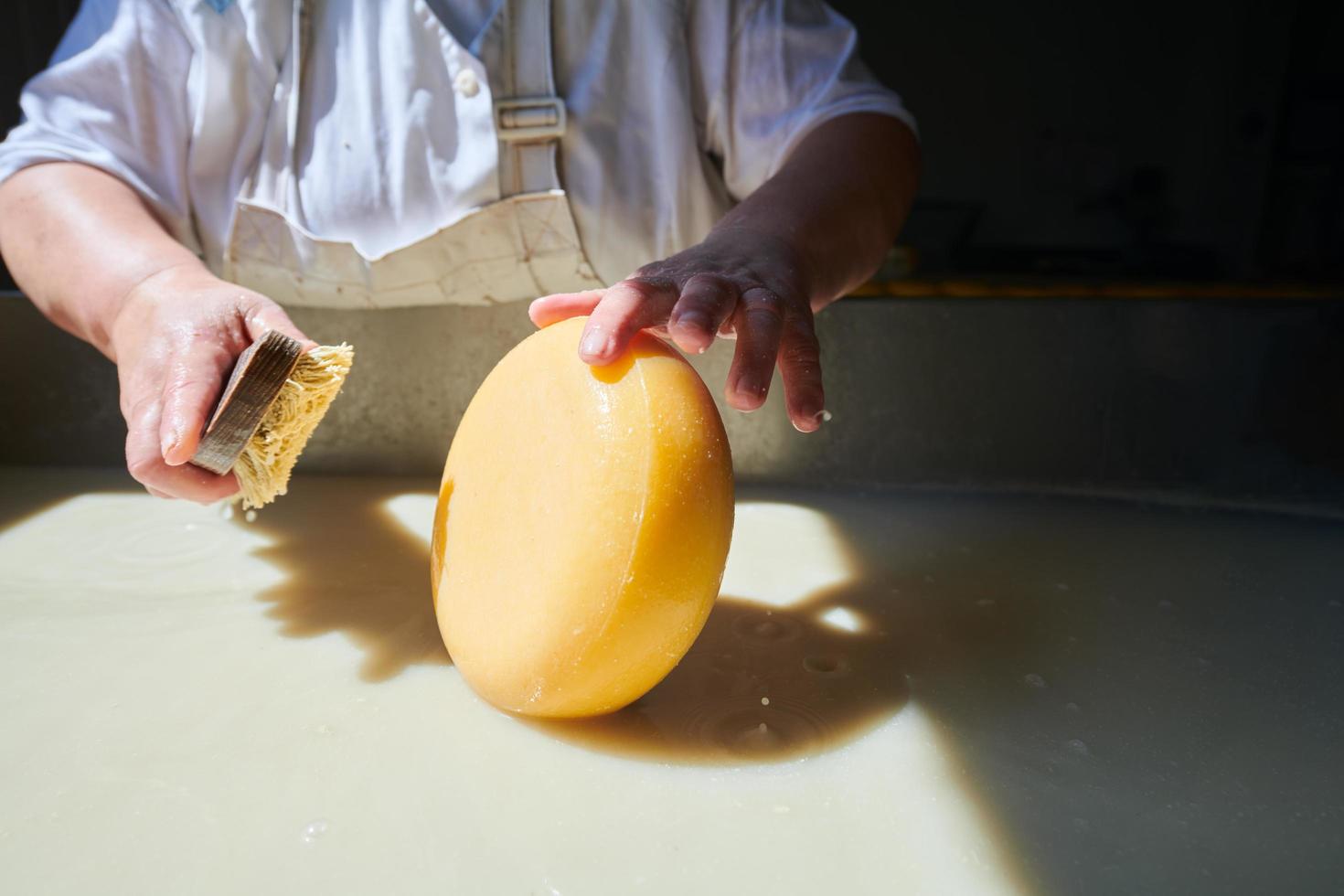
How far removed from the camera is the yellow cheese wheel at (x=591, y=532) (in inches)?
33.5

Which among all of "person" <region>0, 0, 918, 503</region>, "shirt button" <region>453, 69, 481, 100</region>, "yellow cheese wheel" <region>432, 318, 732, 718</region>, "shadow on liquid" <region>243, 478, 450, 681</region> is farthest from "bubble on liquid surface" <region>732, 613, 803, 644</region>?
"shirt button" <region>453, 69, 481, 100</region>

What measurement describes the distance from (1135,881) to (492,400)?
2.61ft

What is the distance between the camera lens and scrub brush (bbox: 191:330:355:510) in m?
0.98

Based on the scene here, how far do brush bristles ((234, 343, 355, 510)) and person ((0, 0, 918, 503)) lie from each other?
15.3 inches

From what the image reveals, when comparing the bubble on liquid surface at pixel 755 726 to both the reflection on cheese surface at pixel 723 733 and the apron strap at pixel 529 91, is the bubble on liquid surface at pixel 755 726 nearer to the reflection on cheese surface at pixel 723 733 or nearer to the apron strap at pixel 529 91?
the reflection on cheese surface at pixel 723 733

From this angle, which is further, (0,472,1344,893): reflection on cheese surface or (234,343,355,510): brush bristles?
(234,343,355,510): brush bristles

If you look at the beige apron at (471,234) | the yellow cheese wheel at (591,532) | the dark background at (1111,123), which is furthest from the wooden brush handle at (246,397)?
the dark background at (1111,123)

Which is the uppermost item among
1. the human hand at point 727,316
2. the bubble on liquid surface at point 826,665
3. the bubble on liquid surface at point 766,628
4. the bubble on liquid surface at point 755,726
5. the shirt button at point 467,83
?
the shirt button at point 467,83

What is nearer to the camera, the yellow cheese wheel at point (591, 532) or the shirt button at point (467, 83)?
the yellow cheese wheel at point (591, 532)

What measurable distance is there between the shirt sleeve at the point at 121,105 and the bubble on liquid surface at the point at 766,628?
119 cm

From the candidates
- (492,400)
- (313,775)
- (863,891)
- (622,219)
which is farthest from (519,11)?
(863,891)

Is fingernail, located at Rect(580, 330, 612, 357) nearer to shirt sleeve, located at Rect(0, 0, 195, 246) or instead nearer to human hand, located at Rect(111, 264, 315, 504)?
human hand, located at Rect(111, 264, 315, 504)

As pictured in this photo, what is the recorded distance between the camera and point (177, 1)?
4.87 ft

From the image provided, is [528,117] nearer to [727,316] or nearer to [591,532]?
[727,316]
